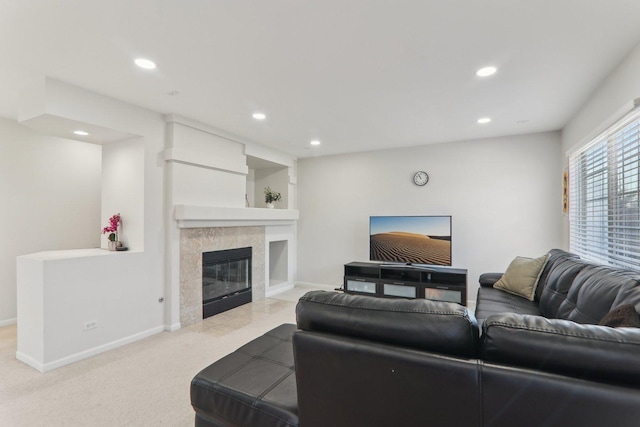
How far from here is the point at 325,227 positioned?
18.4ft

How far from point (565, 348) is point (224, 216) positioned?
369 cm

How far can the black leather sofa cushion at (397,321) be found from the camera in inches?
39.7

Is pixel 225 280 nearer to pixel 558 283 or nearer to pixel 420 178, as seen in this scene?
pixel 420 178

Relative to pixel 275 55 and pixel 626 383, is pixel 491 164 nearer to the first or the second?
pixel 275 55

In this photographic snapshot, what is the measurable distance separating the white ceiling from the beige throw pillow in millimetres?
1618

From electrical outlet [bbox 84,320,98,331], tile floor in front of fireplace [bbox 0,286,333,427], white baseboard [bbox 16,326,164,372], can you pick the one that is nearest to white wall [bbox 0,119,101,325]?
tile floor in front of fireplace [bbox 0,286,333,427]

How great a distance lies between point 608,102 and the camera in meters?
2.46

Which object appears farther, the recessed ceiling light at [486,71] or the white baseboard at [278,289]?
the white baseboard at [278,289]

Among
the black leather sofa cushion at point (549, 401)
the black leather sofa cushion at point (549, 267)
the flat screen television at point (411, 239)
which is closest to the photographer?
the black leather sofa cushion at point (549, 401)

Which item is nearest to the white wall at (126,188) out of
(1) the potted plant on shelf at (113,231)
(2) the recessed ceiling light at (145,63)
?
(1) the potted plant on shelf at (113,231)

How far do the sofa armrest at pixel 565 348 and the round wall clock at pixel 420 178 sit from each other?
3993 millimetres

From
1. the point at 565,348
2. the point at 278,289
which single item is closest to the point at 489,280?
the point at 565,348

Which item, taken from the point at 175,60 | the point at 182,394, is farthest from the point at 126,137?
the point at 182,394

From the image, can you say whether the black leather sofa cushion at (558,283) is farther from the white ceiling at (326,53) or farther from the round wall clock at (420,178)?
the round wall clock at (420,178)
